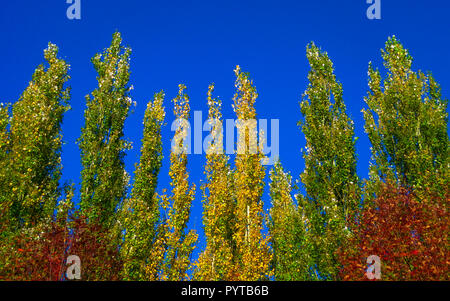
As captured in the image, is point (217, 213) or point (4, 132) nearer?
point (4, 132)

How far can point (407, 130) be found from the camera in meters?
18.0

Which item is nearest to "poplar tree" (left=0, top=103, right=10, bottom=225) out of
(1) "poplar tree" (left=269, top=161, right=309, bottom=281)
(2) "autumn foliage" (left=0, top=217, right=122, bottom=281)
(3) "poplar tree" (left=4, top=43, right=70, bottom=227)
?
(3) "poplar tree" (left=4, top=43, right=70, bottom=227)

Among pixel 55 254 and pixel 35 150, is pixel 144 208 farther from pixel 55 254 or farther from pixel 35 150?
pixel 55 254

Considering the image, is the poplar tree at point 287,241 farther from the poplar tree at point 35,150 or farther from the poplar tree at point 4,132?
the poplar tree at point 4,132

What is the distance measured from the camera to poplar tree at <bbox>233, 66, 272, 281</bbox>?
62.4 feet

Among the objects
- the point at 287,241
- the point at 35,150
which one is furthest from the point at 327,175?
the point at 35,150

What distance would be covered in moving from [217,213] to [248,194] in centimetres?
223

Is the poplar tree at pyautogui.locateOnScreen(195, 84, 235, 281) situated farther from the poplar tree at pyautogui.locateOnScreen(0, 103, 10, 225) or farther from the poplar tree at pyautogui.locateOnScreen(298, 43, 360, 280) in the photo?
the poplar tree at pyautogui.locateOnScreen(0, 103, 10, 225)

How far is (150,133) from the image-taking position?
22281 mm

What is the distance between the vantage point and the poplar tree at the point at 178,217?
1916 cm

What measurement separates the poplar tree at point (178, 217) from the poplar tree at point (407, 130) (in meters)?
10.6

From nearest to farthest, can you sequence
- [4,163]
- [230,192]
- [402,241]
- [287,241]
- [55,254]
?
[55,254] < [402,241] < [4,163] < [287,241] < [230,192]

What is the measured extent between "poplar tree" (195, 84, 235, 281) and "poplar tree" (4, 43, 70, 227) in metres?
8.56

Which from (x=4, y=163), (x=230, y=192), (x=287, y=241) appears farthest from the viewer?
(x=230, y=192)
